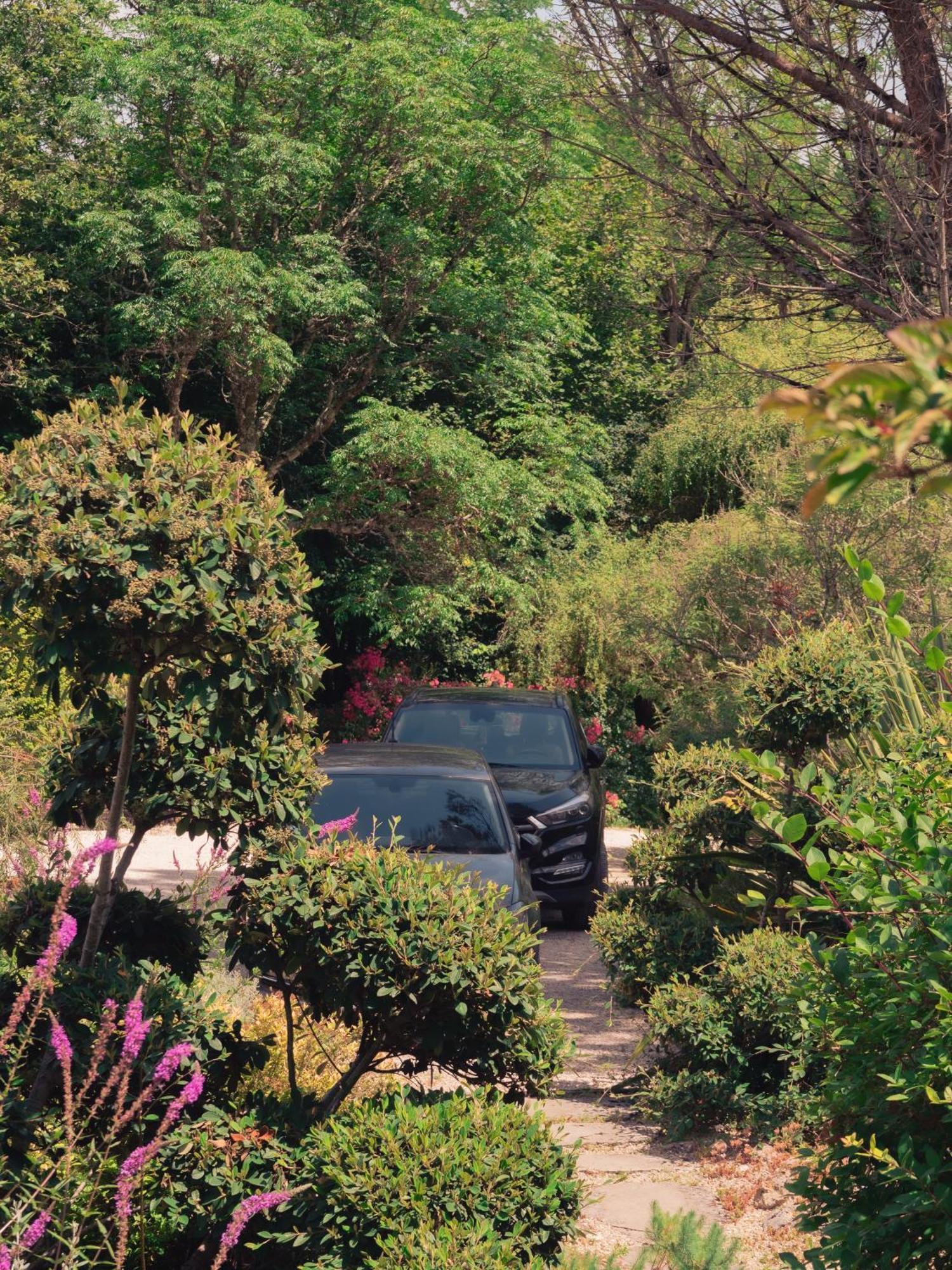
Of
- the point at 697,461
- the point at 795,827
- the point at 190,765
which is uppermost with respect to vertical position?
the point at 697,461

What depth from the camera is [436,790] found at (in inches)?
306

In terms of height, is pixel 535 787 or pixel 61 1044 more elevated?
pixel 61 1044

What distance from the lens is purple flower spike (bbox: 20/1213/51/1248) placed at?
3.02 metres

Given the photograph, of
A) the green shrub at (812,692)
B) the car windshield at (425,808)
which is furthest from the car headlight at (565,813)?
the green shrub at (812,692)

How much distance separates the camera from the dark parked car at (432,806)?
7281 mm

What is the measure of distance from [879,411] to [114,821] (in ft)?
11.3

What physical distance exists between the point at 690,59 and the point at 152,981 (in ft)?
17.5

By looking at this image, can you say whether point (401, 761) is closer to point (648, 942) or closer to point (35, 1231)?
point (648, 942)

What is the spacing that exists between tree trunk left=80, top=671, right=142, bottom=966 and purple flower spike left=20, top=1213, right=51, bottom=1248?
108cm

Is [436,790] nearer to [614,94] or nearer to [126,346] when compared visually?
[614,94]

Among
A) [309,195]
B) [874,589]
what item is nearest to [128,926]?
[874,589]

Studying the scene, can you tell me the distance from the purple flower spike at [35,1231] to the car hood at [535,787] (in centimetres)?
682

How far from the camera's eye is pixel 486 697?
37.8 ft

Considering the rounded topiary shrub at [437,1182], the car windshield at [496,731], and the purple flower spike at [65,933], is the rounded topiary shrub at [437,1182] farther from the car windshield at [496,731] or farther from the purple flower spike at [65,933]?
the car windshield at [496,731]
